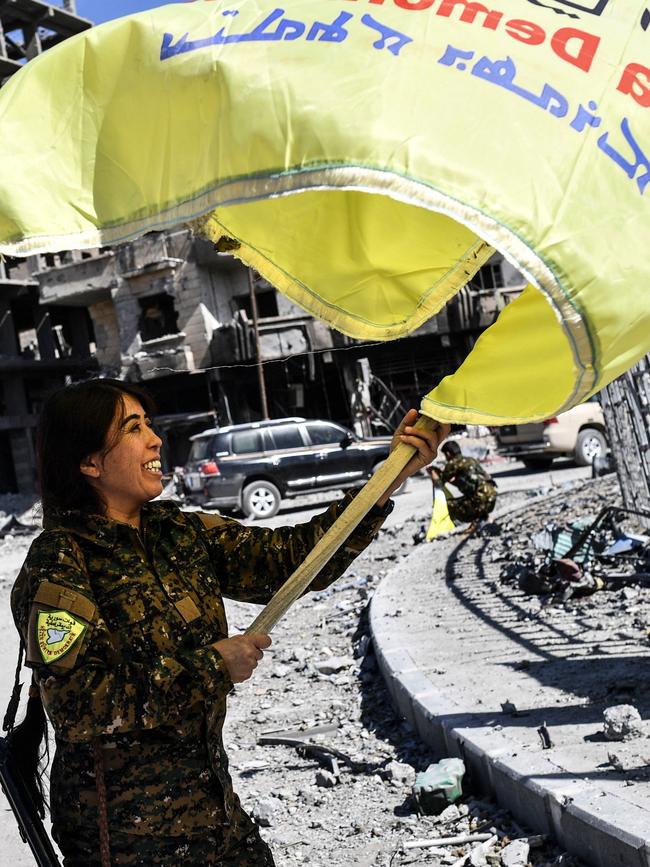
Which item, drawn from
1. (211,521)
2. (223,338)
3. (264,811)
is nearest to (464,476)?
(264,811)

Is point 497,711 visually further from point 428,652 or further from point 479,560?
point 479,560

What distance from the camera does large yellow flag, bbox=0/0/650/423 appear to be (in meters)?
1.79

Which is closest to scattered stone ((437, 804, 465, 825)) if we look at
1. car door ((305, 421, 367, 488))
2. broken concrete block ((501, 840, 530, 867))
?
broken concrete block ((501, 840, 530, 867))

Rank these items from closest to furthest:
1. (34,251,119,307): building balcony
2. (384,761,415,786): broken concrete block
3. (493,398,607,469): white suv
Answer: (384,761,415,786): broken concrete block → (493,398,607,469): white suv → (34,251,119,307): building balcony

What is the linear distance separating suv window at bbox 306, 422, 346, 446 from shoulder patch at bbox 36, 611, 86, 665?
19319 mm

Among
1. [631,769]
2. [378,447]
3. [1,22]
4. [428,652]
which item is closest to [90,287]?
[1,22]

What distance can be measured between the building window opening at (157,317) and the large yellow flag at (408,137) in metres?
34.7

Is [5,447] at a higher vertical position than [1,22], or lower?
lower

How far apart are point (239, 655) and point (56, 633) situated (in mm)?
401

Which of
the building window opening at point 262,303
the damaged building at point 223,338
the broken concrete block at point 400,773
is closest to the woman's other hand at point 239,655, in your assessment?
the broken concrete block at point 400,773

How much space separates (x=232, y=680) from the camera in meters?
2.12

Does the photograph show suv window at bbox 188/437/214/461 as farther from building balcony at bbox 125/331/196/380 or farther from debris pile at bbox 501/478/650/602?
building balcony at bbox 125/331/196/380

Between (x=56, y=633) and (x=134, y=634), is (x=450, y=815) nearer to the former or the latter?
(x=134, y=634)

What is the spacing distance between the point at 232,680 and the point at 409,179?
3.69ft
